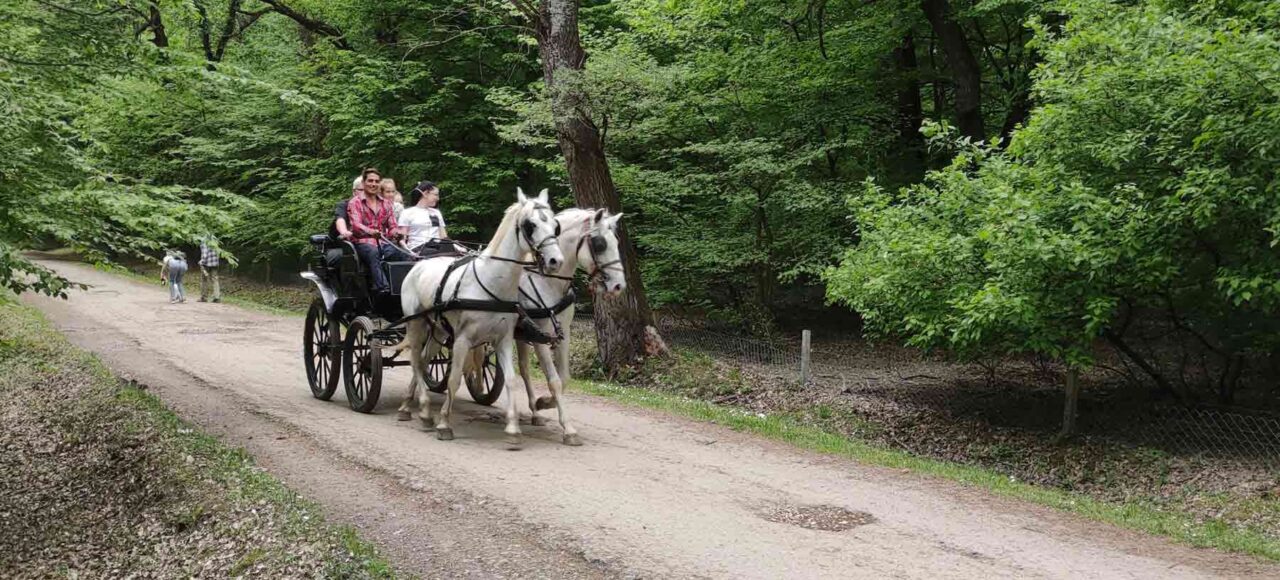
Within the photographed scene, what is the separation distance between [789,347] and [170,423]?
37.7 ft

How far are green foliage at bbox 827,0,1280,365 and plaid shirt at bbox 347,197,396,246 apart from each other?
226 inches

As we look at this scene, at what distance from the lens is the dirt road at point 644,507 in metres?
5.70

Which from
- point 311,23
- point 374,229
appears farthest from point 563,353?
point 311,23

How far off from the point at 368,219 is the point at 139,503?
3567 mm

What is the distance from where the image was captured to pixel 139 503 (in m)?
7.80

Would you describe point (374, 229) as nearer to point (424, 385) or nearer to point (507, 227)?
point (424, 385)

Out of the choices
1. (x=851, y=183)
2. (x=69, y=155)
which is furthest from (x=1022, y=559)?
(x=851, y=183)

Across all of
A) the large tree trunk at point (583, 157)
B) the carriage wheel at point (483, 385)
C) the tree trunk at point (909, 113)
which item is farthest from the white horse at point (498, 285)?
the tree trunk at point (909, 113)

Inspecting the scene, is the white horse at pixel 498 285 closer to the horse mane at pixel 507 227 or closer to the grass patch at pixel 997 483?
the horse mane at pixel 507 227

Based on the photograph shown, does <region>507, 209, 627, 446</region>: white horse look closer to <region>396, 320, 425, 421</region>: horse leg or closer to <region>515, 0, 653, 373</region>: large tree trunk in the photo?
<region>396, 320, 425, 421</region>: horse leg

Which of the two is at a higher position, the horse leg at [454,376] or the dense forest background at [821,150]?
the dense forest background at [821,150]

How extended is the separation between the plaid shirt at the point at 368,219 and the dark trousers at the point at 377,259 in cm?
12

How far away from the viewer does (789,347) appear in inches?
704

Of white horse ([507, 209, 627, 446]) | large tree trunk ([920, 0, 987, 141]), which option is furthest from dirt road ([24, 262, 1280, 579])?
large tree trunk ([920, 0, 987, 141])
